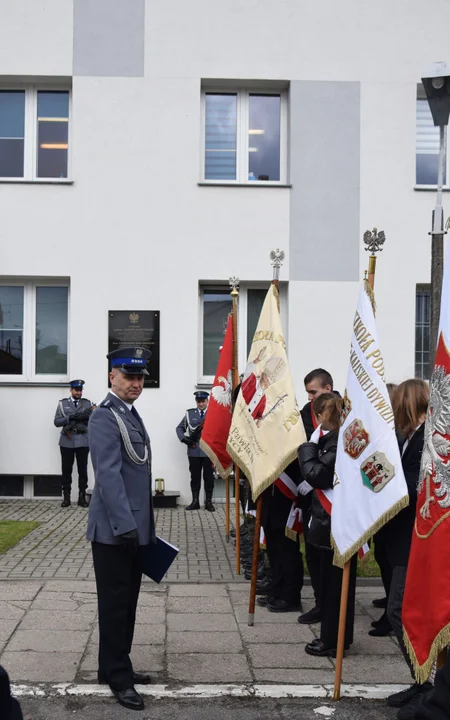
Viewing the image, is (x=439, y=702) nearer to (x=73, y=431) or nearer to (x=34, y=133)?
(x=73, y=431)

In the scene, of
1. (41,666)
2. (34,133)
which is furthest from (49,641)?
(34,133)

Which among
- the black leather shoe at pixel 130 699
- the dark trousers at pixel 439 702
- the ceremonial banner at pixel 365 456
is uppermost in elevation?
the ceremonial banner at pixel 365 456

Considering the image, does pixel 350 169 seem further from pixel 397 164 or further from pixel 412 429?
pixel 412 429

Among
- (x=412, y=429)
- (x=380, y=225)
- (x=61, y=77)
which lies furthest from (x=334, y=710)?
(x=61, y=77)

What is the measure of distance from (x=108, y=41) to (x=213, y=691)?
10.7 m

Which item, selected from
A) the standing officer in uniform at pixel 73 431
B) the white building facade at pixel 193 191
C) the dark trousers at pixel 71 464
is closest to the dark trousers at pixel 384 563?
the white building facade at pixel 193 191

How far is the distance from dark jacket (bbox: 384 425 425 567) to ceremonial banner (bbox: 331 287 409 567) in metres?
0.27

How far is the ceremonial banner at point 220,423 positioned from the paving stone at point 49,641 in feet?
11.3

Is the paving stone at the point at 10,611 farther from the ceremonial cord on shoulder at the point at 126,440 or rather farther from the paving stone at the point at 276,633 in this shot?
the ceremonial cord on shoulder at the point at 126,440

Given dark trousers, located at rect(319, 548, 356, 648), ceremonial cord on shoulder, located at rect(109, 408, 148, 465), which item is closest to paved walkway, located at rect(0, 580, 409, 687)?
dark trousers, located at rect(319, 548, 356, 648)

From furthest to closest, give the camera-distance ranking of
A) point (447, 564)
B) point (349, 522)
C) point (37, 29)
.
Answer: point (37, 29)
point (349, 522)
point (447, 564)

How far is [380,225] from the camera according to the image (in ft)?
40.6

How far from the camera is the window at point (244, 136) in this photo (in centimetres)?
1270

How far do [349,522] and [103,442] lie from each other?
1.59 meters
